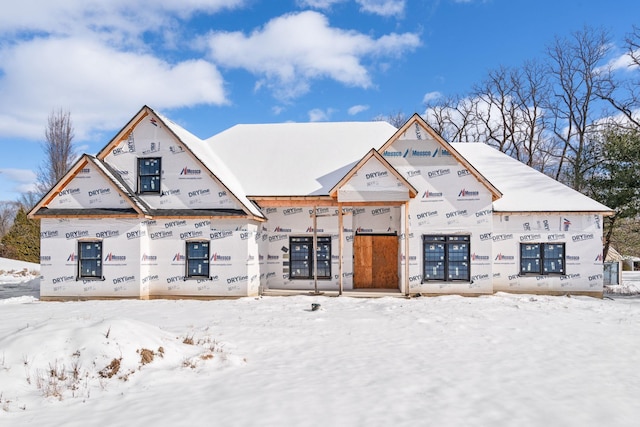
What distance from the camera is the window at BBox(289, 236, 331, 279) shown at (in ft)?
55.3

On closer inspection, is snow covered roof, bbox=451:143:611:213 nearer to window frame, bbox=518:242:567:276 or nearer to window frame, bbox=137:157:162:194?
window frame, bbox=518:242:567:276

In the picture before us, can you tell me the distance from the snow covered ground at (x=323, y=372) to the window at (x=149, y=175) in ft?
19.9

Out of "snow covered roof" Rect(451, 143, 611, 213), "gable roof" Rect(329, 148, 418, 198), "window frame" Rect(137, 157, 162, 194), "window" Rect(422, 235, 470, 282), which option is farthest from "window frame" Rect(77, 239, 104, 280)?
"snow covered roof" Rect(451, 143, 611, 213)

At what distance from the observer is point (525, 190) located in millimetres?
16719

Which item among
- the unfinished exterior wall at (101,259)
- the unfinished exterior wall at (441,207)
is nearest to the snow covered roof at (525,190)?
the unfinished exterior wall at (441,207)

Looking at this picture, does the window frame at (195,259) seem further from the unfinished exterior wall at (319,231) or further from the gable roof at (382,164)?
the gable roof at (382,164)

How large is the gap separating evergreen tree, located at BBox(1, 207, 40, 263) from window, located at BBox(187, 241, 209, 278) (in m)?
24.7

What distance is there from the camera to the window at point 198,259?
15438mm

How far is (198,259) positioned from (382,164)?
24.9 ft

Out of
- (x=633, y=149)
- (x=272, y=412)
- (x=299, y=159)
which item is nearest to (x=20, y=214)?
(x=299, y=159)

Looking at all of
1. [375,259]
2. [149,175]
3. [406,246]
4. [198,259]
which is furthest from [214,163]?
[406,246]

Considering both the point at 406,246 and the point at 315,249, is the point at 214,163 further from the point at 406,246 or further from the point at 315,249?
the point at 406,246

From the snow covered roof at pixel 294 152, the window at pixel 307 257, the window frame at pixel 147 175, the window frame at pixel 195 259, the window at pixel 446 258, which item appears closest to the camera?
the window frame at pixel 195 259

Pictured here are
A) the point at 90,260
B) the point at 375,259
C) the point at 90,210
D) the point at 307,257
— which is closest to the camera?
the point at 90,210
